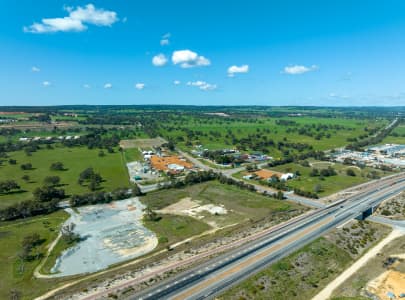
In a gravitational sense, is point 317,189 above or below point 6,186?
below

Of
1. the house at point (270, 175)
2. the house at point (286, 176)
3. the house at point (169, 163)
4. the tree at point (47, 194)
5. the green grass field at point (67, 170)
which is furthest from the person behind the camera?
the house at point (169, 163)

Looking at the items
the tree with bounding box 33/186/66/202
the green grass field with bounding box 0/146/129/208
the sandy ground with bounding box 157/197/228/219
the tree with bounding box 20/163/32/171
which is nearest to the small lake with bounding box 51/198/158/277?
the sandy ground with bounding box 157/197/228/219

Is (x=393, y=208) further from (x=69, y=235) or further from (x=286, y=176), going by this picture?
(x=69, y=235)

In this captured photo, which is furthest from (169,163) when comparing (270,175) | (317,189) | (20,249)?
(20,249)

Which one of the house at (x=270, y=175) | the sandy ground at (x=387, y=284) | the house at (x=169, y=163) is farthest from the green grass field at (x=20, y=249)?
the house at (x=270, y=175)

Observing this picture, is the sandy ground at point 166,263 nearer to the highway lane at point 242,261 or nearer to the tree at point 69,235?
the highway lane at point 242,261

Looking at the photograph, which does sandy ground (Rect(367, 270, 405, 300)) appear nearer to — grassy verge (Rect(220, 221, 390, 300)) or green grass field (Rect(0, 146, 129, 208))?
grassy verge (Rect(220, 221, 390, 300))
